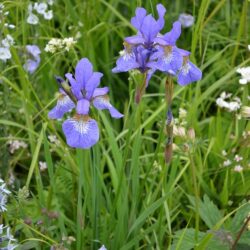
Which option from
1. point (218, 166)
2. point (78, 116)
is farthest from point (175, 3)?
point (78, 116)

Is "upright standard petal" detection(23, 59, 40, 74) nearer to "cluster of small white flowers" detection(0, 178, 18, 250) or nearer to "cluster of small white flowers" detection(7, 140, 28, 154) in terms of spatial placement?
"cluster of small white flowers" detection(7, 140, 28, 154)

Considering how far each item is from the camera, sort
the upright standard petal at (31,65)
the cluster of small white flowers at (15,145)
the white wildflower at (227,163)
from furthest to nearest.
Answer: the upright standard petal at (31,65)
the cluster of small white flowers at (15,145)
the white wildflower at (227,163)

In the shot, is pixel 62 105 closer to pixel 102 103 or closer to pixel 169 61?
pixel 102 103

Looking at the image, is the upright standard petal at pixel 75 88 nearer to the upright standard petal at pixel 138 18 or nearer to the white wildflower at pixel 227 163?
the upright standard petal at pixel 138 18

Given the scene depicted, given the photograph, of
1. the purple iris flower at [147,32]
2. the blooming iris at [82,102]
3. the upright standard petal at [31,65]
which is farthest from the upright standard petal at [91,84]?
the upright standard petal at [31,65]

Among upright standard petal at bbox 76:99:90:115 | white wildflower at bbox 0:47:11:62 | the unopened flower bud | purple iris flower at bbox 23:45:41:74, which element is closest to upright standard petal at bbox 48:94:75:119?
upright standard petal at bbox 76:99:90:115

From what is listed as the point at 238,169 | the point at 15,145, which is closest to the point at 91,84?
the point at 238,169
